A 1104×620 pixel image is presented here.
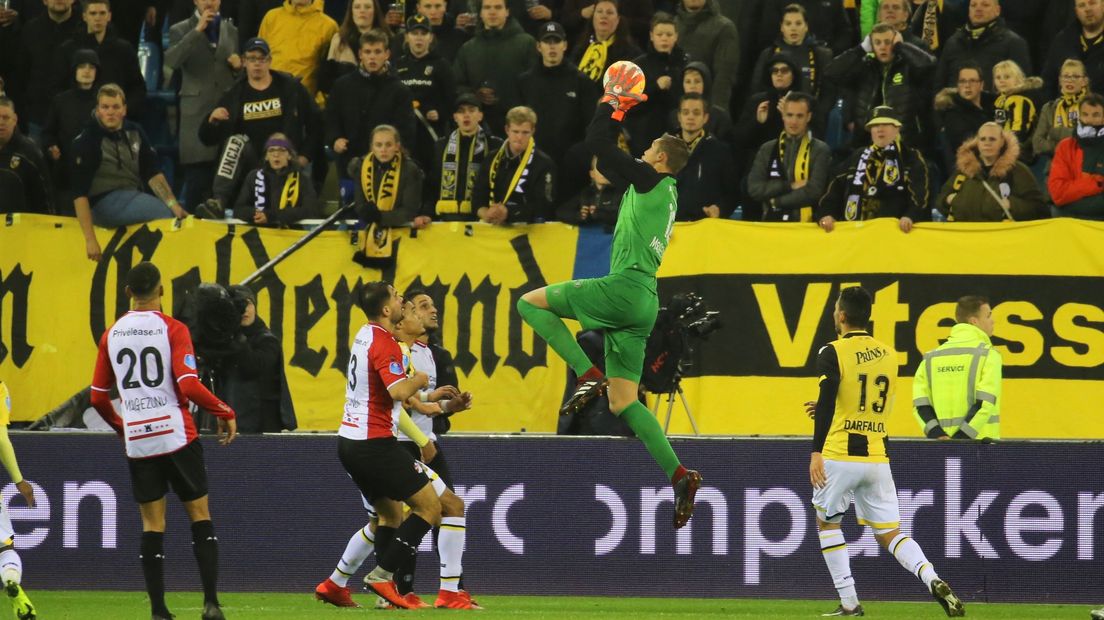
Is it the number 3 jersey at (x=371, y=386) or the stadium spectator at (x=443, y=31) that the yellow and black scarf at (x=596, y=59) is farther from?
the number 3 jersey at (x=371, y=386)

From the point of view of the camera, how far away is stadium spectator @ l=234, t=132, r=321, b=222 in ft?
50.3

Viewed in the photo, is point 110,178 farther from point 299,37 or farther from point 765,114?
point 765,114

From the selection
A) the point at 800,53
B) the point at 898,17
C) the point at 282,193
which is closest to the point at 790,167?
the point at 800,53

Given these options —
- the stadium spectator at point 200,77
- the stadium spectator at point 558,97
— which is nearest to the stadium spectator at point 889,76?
the stadium spectator at point 558,97

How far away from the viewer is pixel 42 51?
17406mm

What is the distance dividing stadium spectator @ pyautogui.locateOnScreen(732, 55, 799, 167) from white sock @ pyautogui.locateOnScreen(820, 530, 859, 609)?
5.32m

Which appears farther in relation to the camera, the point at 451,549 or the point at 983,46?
the point at 983,46

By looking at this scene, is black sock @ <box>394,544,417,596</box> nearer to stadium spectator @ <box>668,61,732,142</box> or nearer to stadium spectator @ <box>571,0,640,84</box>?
stadium spectator @ <box>668,61,732,142</box>

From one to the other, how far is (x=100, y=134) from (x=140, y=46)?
3.19 meters

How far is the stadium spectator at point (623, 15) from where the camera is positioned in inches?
672

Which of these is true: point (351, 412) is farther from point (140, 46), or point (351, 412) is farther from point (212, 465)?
point (140, 46)

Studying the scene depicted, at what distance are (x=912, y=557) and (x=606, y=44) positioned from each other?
7033 millimetres

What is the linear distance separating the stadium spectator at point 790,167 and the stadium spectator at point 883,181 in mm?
265

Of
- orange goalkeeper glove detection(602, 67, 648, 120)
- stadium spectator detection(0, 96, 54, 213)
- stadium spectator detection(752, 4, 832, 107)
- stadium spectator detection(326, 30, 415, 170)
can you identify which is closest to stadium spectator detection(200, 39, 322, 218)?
stadium spectator detection(326, 30, 415, 170)
